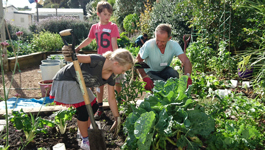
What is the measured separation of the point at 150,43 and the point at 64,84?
1398 millimetres

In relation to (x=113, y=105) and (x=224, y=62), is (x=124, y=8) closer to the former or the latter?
(x=224, y=62)

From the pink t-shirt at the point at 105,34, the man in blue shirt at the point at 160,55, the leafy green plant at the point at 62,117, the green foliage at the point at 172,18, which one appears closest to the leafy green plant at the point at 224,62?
the man in blue shirt at the point at 160,55

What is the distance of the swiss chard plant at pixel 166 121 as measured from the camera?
143 centimetres

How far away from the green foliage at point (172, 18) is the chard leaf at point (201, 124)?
4.28 m

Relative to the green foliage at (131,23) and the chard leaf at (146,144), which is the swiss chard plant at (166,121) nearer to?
the chard leaf at (146,144)

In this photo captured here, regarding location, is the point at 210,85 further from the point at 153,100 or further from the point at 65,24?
the point at 65,24

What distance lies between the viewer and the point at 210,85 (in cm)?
300

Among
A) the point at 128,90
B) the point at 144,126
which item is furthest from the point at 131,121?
the point at 128,90

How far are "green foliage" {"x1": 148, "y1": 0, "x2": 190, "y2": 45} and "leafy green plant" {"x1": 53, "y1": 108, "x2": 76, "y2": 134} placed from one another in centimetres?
417

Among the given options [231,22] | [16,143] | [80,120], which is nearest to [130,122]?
[80,120]

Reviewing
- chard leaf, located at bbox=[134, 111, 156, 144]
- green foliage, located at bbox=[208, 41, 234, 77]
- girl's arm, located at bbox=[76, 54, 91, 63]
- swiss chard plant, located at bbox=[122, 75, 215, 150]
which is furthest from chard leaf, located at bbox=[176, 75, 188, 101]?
green foliage, located at bbox=[208, 41, 234, 77]

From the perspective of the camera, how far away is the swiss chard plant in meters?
1.43

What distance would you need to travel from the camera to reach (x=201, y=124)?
62.1 inches

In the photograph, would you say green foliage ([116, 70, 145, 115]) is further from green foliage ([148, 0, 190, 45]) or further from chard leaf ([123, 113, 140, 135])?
green foliage ([148, 0, 190, 45])
